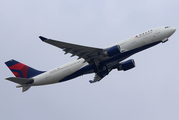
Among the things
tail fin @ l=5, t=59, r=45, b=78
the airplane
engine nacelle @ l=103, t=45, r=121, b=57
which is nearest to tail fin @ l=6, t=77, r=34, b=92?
the airplane

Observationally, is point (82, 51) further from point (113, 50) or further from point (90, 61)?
point (113, 50)

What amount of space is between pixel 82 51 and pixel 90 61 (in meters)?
3.26

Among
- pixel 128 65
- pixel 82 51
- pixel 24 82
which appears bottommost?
pixel 24 82

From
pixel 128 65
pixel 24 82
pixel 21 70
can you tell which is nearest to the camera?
pixel 24 82

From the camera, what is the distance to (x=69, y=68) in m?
39.4

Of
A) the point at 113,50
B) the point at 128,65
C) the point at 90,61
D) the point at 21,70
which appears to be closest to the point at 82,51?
the point at 90,61

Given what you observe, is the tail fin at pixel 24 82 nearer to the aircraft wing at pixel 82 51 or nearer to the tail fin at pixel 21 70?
the tail fin at pixel 21 70

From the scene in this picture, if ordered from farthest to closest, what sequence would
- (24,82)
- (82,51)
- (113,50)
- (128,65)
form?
(128,65) → (24,82) → (82,51) → (113,50)

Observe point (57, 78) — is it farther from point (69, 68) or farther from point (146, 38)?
point (146, 38)

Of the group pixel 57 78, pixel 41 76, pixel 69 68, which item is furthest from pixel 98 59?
pixel 41 76

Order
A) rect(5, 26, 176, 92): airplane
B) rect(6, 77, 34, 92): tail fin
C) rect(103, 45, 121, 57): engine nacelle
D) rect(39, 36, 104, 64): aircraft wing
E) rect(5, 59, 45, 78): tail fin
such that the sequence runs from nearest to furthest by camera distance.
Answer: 1. rect(39, 36, 104, 64): aircraft wing
2. rect(103, 45, 121, 57): engine nacelle
3. rect(5, 26, 176, 92): airplane
4. rect(6, 77, 34, 92): tail fin
5. rect(5, 59, 45, 78): tail fin

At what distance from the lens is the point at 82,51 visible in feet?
118

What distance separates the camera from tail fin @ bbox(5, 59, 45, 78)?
138ft

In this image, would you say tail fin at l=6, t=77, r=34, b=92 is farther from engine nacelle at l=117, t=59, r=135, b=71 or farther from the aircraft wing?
engine nacelle at l=117, t=59, r=135, b=71
